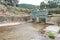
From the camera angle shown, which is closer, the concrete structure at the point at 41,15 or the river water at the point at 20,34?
the river water at the point at 20,34

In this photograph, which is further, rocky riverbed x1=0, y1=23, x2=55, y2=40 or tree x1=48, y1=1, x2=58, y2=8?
tree x1=48, y1=1, x2=58, y2=8

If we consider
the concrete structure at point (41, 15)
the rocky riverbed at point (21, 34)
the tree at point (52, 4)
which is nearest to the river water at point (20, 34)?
the rocky riverbed at point (21, 34)

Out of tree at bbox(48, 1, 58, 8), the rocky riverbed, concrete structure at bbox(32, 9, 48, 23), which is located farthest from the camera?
tree at bbox(48, 1, 58, 8)

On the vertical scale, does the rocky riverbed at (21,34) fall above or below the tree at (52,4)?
below

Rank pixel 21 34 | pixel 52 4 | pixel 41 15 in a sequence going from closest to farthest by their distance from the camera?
1. pixel 21 34
2. pixel 41 15
3. pixel 52 4

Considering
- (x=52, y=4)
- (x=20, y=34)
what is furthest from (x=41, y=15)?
(x=20, y=34)

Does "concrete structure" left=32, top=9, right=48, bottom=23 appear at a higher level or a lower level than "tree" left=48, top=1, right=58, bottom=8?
lower

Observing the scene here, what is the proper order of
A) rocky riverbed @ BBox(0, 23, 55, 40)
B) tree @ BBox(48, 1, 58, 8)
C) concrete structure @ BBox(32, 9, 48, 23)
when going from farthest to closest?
tree @ BBox(48, 1, 58, 8)
concrete structure @ BBox(32, 9, 48, 23)
rocky riverbed @ BBox(0, 23, 55, 40)

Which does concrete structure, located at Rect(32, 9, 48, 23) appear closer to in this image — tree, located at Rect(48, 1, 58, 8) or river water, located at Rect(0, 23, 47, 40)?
tree, located at Rect(48, 1, 58, 8)

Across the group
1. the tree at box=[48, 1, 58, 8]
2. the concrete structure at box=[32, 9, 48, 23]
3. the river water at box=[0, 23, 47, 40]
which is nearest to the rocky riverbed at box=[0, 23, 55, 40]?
the river water at box=[0, 23, 47, 40]

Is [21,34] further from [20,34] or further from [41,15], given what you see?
[41,15]

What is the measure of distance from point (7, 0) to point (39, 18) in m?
9.60

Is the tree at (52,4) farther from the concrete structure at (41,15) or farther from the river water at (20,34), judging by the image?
the river water at (20,34)

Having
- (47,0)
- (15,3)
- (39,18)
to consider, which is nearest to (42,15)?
(39,18)
